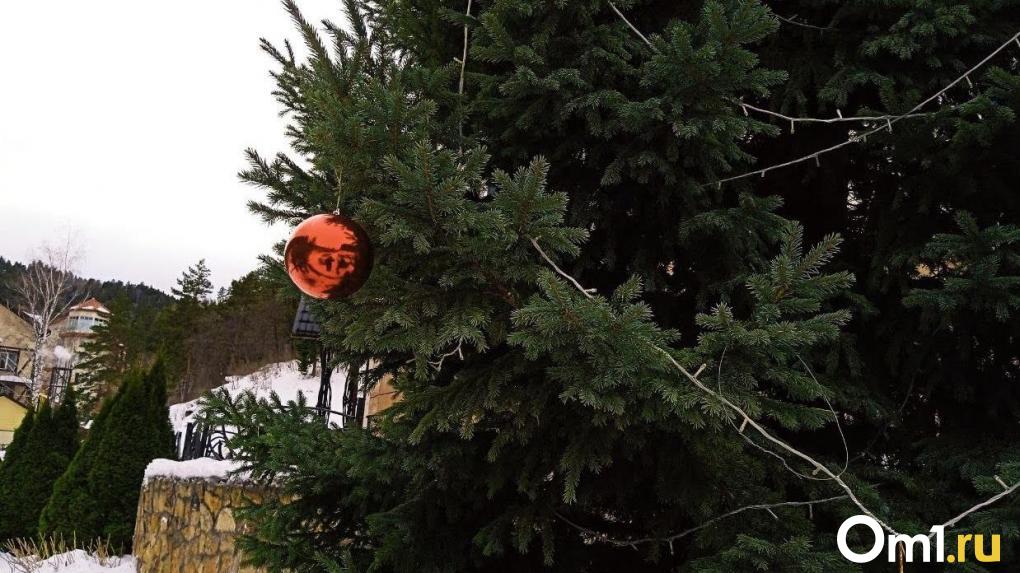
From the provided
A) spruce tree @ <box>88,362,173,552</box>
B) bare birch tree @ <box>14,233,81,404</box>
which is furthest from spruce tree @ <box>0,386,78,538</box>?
bare birch tree @ <box>14,233,81,404</box>

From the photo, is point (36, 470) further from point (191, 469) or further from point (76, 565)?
point (191, 469)

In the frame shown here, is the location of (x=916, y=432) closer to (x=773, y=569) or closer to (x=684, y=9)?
(x=773, y=569)

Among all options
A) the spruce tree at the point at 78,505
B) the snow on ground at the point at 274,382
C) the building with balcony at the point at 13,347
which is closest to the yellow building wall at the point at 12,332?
the building with balcony at the point at 13,347

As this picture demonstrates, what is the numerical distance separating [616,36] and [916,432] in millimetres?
1621

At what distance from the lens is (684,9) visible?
2191mm

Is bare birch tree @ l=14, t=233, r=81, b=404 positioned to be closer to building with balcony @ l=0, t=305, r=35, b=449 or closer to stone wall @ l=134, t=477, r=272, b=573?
stone wall @ l=134, t=477, r=272, b=573

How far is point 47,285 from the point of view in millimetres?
19594

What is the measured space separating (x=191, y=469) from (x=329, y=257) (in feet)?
19.5

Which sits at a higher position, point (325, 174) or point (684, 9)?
point (684, 9)

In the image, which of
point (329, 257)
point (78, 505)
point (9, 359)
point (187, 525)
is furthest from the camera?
point (9, 359)

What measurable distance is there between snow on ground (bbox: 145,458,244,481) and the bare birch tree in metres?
15.5

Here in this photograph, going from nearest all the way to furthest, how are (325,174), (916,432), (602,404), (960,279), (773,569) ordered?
(602,404) → (773,569) → (960,279) → (325,174) → (916,432)

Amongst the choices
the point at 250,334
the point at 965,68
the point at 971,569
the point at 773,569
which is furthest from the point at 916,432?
the point at 250,334

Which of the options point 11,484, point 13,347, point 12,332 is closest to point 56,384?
point 12,332
